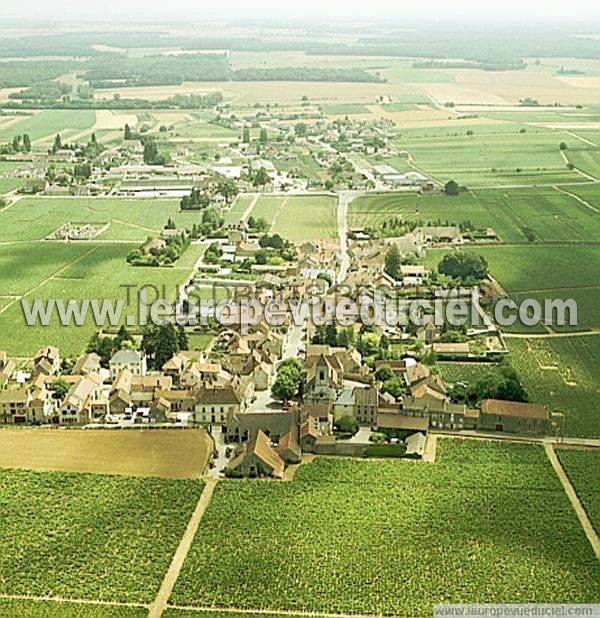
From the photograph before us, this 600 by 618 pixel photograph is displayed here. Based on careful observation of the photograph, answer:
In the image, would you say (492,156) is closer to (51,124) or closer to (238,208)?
(238,208)

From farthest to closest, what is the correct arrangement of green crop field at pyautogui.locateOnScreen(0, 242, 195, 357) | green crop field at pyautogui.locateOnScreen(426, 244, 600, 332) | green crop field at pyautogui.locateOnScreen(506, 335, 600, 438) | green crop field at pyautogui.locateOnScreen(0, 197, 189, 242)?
green crop field at pyautogui.locateOnScreen(0, 197, 189, 242), green crop field at pyautogui.locateOnScreen(426, 244, 600, 332), green crop field at pyautogui.locateOnScreen(0, 242, 195, 357), green crop field at pyautogui.locateOnScreen(506, 335, 600, 438)

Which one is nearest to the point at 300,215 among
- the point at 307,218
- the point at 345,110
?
the point at 307,218

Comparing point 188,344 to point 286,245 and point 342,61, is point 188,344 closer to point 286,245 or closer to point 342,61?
point 286,245

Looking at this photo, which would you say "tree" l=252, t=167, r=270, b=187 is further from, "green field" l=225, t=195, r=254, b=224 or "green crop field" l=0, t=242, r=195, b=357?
"green crop field" l=0, t=242, r=195, b=357

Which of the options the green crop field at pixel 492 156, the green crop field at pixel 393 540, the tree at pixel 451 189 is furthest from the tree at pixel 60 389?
the green crop field at pixel 492 156

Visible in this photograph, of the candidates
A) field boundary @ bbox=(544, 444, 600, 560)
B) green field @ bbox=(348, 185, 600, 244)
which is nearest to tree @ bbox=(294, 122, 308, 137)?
green field @ bbox=(348, 185, 600, 244)

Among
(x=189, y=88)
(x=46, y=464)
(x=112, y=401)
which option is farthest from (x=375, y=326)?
(x=189, y=88)
